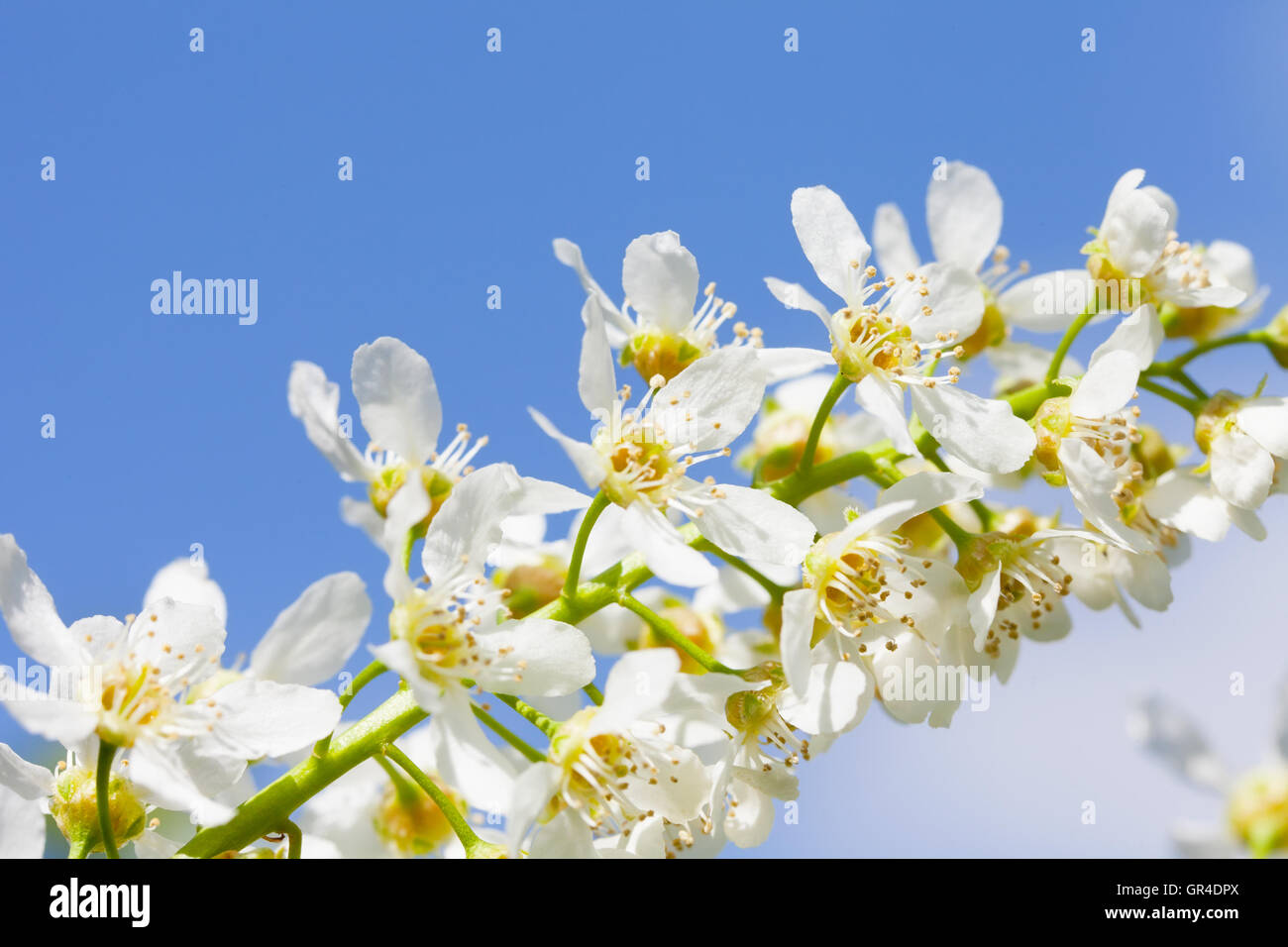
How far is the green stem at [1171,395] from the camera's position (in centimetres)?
243

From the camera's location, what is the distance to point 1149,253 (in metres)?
2.32

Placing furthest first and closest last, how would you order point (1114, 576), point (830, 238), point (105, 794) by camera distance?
point (1114, 576)
point (830, 238)
point (105, 794)

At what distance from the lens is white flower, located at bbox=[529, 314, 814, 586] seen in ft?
6.34

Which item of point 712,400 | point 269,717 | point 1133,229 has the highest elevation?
point 1133,229

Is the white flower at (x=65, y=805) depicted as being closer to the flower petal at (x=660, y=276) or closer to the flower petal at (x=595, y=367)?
the flower petal at (x=595, y=367)

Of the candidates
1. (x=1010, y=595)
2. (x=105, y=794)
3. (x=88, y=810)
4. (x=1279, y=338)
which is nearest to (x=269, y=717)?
(x=105, y=794)

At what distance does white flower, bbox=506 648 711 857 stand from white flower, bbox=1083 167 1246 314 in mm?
1343

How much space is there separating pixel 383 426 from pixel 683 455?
564 millimetres

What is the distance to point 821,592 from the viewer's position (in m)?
1.98

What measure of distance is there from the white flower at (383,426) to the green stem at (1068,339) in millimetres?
1202

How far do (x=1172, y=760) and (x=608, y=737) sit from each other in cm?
278

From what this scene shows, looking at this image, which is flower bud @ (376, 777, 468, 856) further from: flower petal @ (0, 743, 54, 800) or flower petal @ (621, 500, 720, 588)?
flower petal @ (621, 500, 720, 588)

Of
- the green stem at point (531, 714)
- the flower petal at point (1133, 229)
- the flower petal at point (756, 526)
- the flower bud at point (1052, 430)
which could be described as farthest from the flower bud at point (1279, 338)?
the green stem at point (531, 714)

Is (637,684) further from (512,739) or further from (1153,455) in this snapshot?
(1153,455)
